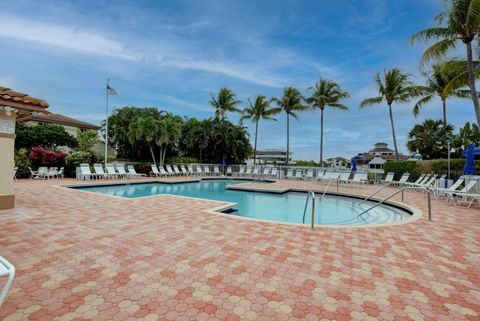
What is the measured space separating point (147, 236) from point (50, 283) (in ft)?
5.67

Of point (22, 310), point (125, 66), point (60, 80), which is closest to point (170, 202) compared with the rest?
point (22, 310)

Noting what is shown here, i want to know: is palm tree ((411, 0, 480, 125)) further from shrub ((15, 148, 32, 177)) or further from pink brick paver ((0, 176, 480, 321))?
shrub ((15, 148, 32, 177))

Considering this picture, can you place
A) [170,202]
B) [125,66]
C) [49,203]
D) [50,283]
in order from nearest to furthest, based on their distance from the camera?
[50,283] < [49,203] < [170,202] < [125,66]

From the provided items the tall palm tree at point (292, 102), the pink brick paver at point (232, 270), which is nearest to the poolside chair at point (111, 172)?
the pink brick paver at point (232, 270)

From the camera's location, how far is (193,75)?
20453 mm

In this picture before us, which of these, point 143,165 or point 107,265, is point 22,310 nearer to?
point 107,265

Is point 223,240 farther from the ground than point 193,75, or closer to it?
closer to it

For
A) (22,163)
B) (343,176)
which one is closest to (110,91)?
(22,163)

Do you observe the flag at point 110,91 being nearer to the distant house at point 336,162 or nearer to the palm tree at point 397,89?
the palm tree at point 397,89

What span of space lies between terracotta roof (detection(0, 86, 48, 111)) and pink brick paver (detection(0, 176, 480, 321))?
2.23 meters

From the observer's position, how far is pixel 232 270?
124 inches

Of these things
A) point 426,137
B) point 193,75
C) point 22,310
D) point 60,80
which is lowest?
point 22,310

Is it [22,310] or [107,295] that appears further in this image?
[107,295]

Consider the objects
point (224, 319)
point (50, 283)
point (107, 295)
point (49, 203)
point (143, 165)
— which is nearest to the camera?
point (224, 319)
